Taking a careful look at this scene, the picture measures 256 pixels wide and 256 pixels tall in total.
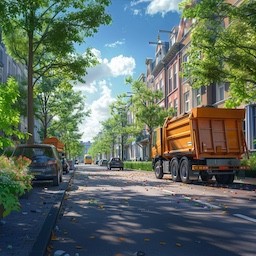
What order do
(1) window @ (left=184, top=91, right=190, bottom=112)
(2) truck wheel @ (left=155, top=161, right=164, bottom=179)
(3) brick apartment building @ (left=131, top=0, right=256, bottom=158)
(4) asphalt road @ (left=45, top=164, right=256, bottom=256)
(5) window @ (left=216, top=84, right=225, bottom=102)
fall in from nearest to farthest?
(4) asphalt road @ (left=45, top=164, right=256, bottom=256) → (2) truck wheel @ (left=155, top=161, right=164, bottom=179) → (3) brick apartment building @ (left=131, top=0, right=256, bottom=158) → (5) window @ (left=216, top=84, right=225, bottom=102) → (1) window @ (left=184, top=91, right=190, bottom=112)

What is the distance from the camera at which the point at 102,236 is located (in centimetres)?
714

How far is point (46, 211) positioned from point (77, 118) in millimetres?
47390

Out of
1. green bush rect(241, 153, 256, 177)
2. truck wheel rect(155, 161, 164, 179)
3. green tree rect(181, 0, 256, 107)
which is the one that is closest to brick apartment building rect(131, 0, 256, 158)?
truck wheel rect(155, 161, 164, 179)

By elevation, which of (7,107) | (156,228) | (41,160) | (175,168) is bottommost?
(156,228)

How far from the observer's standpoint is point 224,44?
715 inches

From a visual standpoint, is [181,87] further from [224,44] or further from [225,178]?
[224,44]

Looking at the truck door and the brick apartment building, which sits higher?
the brick apartment building

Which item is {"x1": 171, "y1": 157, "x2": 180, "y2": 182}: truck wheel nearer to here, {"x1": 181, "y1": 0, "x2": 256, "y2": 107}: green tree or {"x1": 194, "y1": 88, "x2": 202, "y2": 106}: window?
{"x1": 181, "y1": 0, "x2": 256, "y2": 107}: green tree

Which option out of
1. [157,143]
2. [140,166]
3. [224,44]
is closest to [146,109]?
[140,166]

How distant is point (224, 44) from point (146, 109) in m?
26.0

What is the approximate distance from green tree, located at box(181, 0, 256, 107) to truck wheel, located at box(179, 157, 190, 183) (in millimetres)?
3543

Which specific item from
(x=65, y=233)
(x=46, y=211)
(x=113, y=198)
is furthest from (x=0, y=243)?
(x=113, y=198)

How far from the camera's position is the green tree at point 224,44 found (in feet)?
55.5

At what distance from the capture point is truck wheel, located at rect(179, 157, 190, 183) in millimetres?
19828
